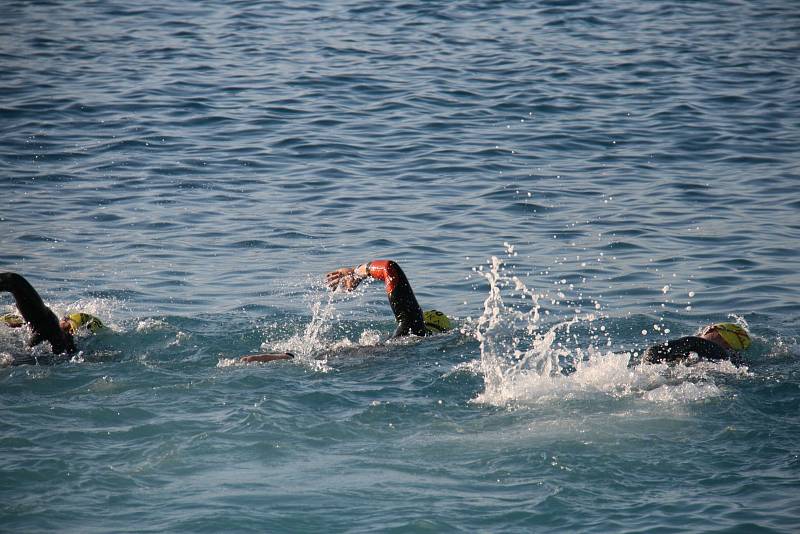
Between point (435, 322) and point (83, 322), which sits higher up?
point (83, 322)

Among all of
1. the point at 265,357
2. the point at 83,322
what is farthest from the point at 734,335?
the point at 83,322

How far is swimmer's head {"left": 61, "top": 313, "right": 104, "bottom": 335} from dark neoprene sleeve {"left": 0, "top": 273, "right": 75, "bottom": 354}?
15.3 inches

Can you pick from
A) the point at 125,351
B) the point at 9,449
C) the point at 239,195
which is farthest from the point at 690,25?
the point at 9,449

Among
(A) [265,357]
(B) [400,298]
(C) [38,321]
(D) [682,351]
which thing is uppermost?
(C) [38,321]

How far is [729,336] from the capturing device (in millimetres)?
10617

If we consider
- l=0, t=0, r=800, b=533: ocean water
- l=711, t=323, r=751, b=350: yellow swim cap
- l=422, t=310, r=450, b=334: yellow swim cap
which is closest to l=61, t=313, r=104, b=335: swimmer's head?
l=0, t=0, r=800, b=533: ocean water

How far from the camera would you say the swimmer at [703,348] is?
9.99 m

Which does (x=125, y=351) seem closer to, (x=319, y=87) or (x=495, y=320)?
(x=495, y=320)

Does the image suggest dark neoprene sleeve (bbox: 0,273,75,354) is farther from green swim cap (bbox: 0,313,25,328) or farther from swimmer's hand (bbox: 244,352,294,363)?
swimmer's hand (bbox: 244,352,294,363)

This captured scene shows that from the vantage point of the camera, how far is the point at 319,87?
23.3 metres

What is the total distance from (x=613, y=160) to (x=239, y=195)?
6.93 metres

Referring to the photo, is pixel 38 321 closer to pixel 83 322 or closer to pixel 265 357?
pixel 83 322

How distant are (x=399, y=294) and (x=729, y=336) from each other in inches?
139

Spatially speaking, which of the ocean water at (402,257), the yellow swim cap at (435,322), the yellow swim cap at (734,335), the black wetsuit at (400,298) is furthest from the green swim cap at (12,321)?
the yellow swim cap at (734,335)
